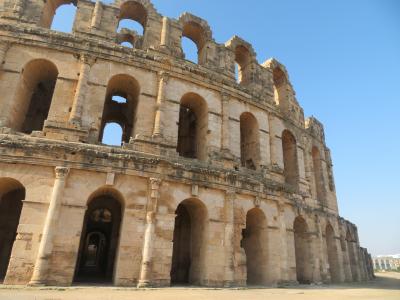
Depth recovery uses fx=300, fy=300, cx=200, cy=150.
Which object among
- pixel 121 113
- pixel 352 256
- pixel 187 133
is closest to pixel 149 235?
pixel 187 133

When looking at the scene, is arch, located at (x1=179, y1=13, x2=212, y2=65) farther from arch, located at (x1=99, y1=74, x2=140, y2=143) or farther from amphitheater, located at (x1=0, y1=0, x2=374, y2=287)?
arch, located at (x1=99, y1=74, x2=140, y2=143)

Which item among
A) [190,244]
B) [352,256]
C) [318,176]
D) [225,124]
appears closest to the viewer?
[190,244]

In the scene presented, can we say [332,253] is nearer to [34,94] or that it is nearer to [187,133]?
[187,133]

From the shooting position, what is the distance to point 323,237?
18969 mm

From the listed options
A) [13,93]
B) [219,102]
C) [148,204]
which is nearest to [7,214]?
[13,93]

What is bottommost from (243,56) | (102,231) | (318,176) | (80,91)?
(102,231)

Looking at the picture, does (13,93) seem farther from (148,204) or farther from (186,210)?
(186,210)

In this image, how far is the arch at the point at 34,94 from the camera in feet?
42.5

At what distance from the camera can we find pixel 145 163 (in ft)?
39.8

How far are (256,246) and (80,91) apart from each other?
1105 centimetres

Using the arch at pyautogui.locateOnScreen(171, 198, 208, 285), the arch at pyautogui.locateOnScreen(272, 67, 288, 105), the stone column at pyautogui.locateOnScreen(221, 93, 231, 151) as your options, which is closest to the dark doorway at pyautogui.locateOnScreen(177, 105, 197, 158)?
the stone column at pyautogui.locateOnScreen(221, 93, 231, 151)

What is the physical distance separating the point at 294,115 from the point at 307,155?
9.59ft

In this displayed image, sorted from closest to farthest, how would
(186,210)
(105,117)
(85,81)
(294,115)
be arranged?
1. (85,81)
2. (186,210)
3. (105,117)
4. (294,115)

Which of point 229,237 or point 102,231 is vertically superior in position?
point 102,231
